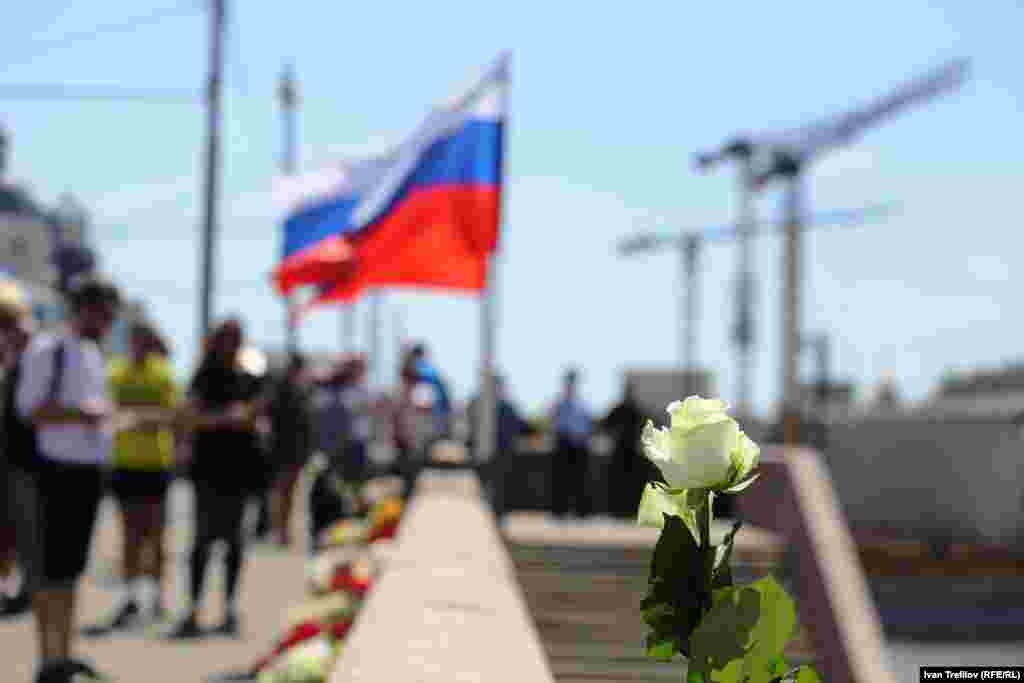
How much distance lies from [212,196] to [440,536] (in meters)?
19.1

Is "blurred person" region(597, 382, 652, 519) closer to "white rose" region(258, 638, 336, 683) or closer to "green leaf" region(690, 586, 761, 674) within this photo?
"white rose" region(258, 638, 336, 683)

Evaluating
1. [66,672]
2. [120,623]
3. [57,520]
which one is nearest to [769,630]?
[66,672]

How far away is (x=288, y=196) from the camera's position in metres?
15.4

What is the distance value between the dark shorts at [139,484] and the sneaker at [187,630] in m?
1.26

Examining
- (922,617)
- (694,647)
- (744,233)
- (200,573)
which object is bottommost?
(922,617)

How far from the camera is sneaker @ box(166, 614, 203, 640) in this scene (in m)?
9.48

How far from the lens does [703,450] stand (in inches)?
93.1

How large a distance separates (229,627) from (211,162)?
59.5ft

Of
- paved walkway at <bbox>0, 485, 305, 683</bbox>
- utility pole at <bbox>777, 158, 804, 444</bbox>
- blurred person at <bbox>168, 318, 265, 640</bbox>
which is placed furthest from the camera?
utility pole at <bbox>777, 158, 804, 444</bbox>

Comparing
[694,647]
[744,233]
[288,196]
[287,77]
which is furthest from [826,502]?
[744,233]

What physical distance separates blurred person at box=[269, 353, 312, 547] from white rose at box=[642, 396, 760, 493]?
564 inches

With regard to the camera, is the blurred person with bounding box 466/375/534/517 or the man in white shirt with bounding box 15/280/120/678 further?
the blurred person with bounding box 466/375/534/517

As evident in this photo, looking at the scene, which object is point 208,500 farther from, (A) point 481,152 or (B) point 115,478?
(A) point 481,152

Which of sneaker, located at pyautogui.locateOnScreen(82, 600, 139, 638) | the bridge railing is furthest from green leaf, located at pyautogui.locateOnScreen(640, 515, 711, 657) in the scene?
the bridge railing
